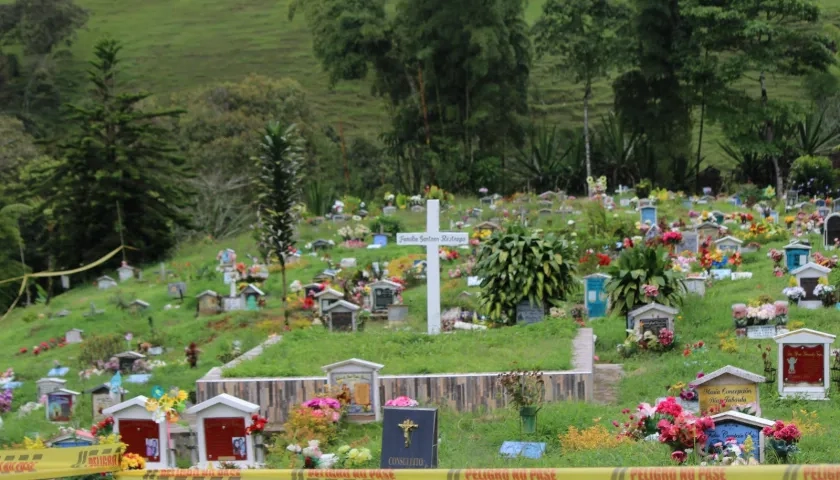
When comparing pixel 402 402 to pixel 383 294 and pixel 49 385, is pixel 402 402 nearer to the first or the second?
pixel 49 385

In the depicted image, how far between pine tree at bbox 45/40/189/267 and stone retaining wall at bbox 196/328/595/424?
59.7 feet

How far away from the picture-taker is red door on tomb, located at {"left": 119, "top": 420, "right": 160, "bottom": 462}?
10.4m

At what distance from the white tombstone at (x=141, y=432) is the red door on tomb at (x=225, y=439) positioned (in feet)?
1.33

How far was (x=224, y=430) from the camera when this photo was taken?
34.1ft

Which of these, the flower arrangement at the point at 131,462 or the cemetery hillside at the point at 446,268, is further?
the cemetery hillside at the point at 446,268

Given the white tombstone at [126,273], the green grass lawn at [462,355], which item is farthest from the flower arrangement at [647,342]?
the white tombstone at [126,273]

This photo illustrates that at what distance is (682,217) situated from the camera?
986 inches

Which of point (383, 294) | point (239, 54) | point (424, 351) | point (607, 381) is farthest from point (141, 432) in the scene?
point (239, 54)

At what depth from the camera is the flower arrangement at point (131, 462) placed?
9.15 meters

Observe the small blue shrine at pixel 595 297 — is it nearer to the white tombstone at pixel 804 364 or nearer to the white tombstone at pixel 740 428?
the white tombstone at pixel 804 364

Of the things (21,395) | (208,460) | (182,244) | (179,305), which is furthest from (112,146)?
(208,460)

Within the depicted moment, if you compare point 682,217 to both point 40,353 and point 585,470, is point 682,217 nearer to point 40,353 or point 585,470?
point 40,353

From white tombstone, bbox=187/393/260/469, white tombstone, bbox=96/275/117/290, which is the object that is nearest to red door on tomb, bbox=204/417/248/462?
white tombstone, bbox=187/393/260/469

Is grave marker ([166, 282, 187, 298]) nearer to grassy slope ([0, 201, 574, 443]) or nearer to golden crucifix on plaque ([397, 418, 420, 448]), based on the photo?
grassy slope ([0, 201, 574, 443])
